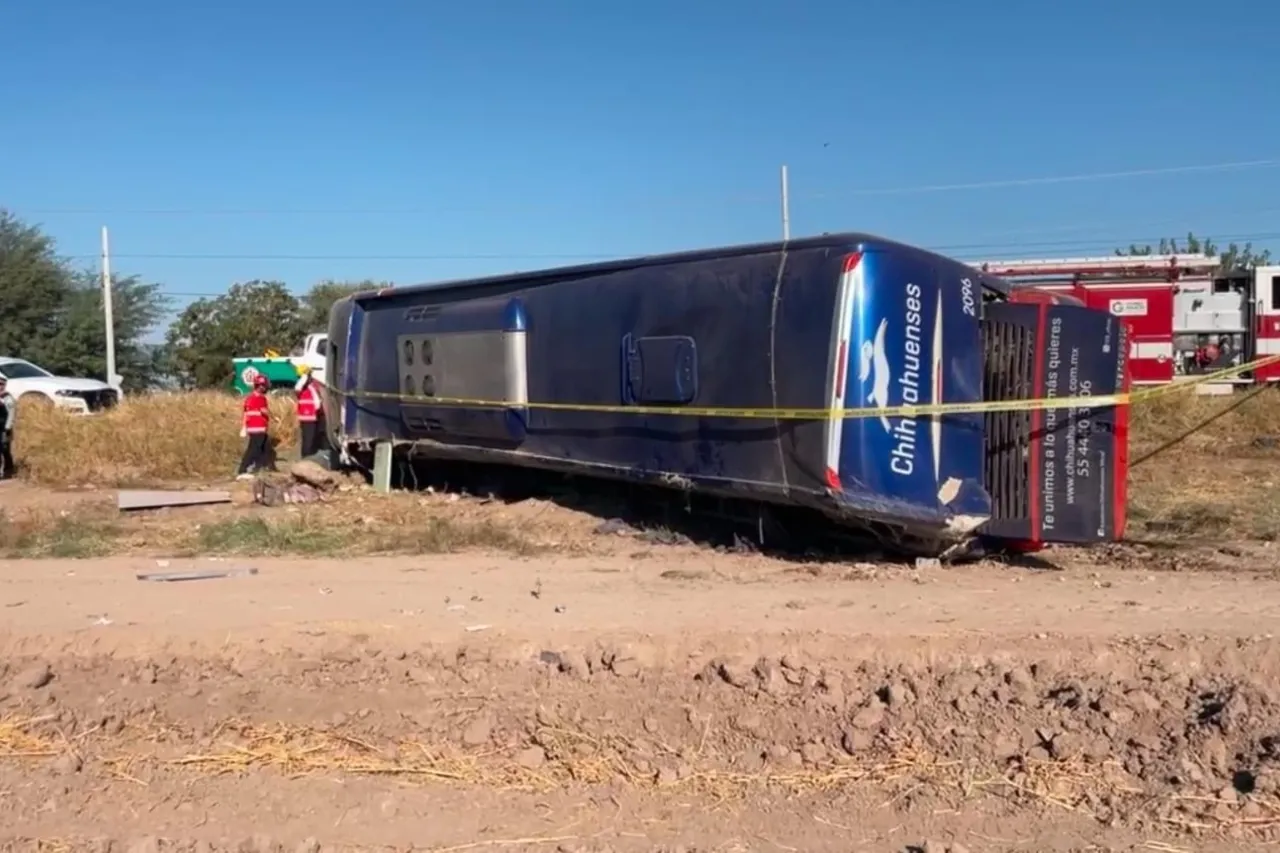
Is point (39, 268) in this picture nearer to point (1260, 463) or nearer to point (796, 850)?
point (1260, 463)

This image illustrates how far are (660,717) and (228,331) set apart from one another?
42.6 metres

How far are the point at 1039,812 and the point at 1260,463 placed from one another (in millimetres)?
11029

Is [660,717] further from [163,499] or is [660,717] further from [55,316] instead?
[55,316]

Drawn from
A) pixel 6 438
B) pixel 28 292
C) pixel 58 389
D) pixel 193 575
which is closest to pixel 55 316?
pixel 28 292

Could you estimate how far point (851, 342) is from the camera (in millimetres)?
8156

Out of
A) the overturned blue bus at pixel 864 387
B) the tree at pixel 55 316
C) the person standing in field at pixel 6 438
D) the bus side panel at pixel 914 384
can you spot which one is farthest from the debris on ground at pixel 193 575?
the tree at pixel 55 316

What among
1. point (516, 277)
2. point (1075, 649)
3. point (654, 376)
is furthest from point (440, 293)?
point (1075, 649)

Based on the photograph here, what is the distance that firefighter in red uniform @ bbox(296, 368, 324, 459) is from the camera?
53.0 ft

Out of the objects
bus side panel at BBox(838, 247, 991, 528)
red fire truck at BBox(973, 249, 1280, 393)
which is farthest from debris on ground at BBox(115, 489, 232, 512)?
red fire truck at BBox(973, 249, 1280, 393)


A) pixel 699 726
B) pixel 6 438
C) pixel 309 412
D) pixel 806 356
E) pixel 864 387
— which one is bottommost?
pixel 699 726

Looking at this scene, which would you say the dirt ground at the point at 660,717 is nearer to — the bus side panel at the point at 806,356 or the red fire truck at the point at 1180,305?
the bus side panel at the point at 806,356

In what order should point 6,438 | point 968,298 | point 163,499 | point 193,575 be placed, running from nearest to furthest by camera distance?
1. point 968,298
2. point 193,575
3. point 163,499
4. point 6,438

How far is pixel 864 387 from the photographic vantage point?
8.21 m

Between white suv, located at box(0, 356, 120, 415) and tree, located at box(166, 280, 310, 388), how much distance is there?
17.7 metres
